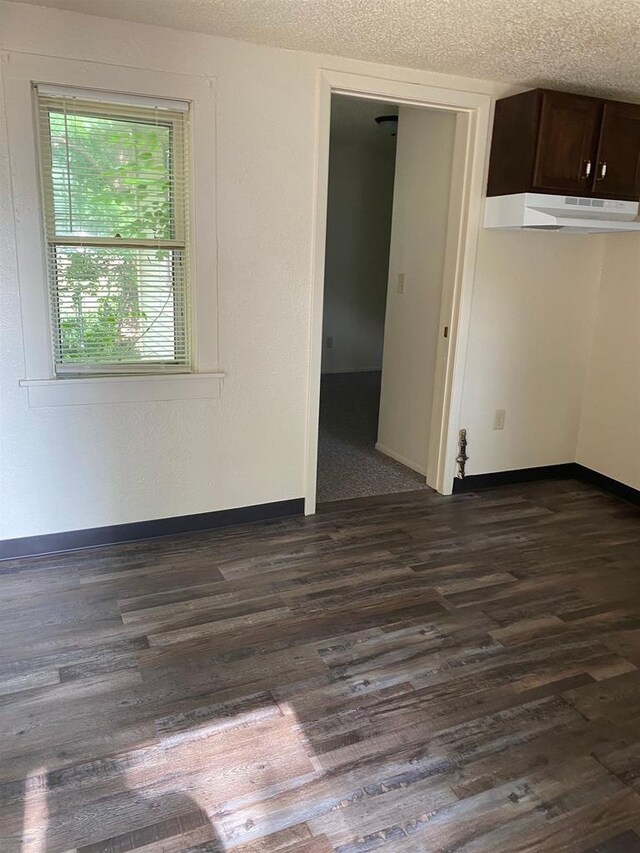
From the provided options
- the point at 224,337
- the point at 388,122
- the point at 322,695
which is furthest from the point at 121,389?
the point at 388,122

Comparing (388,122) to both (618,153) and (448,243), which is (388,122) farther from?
(618,153)

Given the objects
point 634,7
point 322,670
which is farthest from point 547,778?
point 634,7

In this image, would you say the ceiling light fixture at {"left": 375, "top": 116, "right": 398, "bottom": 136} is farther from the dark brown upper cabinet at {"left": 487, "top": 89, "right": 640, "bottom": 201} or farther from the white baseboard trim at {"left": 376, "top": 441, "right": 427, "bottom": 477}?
the white baseboard trim at {"left": 376, "top": 441, "right": 427, "bottom": 477}

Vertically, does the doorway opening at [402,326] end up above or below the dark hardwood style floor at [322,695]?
above

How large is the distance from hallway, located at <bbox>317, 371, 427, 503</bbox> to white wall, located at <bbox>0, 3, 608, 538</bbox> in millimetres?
598

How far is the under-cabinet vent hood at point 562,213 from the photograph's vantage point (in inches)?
130

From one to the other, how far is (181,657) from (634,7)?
2.86 m

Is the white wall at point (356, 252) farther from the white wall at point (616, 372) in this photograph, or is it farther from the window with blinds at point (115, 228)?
the window with blinds at point (115, 228)

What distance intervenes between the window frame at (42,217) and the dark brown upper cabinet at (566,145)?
1591mm

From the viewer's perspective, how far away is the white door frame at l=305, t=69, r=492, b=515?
3207mm

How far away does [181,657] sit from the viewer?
2359mm

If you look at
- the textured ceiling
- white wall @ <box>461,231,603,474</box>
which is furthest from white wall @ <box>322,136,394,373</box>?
the textured ceiling

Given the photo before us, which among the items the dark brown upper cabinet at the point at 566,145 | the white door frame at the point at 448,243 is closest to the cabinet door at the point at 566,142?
the dark brown upper cabinet at the point at 566,145

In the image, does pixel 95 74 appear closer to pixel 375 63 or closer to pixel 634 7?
pixel 375 63
